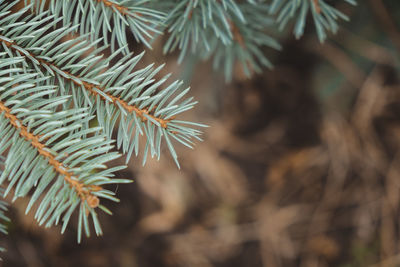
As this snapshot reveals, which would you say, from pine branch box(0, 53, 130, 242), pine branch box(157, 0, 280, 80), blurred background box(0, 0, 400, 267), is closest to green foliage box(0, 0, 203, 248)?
pine branch box(0, 53, 130, 242)

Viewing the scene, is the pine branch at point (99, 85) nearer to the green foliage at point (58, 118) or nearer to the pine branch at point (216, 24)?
the green foliage at point (58, 118)

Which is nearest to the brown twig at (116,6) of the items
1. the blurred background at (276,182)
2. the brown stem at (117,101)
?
the brown stem at (117,101)

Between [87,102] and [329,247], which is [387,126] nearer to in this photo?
[329,247]

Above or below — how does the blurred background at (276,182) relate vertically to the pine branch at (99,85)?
below

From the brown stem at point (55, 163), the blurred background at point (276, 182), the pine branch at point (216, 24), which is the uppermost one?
the pine branch at point (216, 24)

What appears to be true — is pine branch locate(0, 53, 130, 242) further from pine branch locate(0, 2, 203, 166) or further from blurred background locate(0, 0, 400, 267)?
blurred background locate(0, 0, 400, 267)

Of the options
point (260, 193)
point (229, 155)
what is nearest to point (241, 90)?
point (229, 155)

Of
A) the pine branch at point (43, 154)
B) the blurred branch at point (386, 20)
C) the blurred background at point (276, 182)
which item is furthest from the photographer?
the blurred background at point (276, 182)

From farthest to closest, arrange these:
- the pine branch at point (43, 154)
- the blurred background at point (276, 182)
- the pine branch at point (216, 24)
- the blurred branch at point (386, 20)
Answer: the blurred background at point (276, 182), the blurred branch at point (386, 20), the pine branch at point (216, 24), the pine branch at point (43, 154)
